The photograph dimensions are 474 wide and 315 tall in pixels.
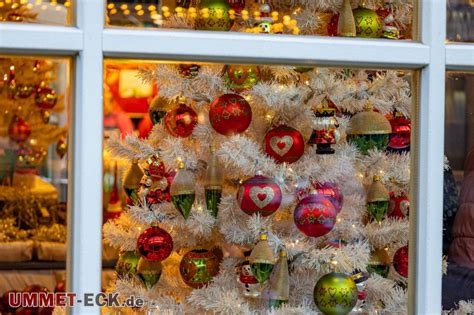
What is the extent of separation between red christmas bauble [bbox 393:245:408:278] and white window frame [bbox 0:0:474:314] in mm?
90

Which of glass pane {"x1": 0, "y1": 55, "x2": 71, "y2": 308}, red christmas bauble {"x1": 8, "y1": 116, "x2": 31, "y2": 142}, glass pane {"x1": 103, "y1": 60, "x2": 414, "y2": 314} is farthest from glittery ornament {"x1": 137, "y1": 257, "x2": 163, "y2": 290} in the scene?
red christmas bauble {"x1": 8, "y1": 116, "x2": 31, "y2": 142}

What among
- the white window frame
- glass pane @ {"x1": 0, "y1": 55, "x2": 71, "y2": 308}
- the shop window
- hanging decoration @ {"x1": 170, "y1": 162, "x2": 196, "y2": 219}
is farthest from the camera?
glass pane @ {"x1": 0, "y1": 55, "x2": 71, "y2": 308}

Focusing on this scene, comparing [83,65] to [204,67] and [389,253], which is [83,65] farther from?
[389,253]

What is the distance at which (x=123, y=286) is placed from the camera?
188 centimetres

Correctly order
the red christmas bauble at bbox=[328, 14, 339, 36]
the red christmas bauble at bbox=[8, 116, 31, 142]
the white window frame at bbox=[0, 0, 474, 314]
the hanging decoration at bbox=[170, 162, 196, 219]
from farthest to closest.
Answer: the red christmas bauble at bbox=[8, 116, 31, 142] < the hanging decoration at bbox=[170, 162, 196, 219] < the red christmas bauble at bbox=[328, 14, 339, 36] < the white window frame at bbox=[0, 0, 474, 314]

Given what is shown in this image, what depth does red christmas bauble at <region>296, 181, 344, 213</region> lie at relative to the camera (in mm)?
1786

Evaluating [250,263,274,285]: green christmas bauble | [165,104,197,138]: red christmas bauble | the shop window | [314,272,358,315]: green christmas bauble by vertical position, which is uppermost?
the shop window

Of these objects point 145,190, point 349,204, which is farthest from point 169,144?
point 349,204

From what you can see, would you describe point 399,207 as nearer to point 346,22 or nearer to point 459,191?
point 459,191

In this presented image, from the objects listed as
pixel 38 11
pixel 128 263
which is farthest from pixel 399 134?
pixel 38 11

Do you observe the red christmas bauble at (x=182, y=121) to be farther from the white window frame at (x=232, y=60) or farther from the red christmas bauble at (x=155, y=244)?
the white window frame at (x=232, y=60)

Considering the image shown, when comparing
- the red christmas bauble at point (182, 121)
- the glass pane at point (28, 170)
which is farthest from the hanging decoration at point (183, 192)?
the glass pane at point (28, 170)

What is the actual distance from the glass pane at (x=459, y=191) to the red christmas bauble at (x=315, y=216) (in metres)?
0.26

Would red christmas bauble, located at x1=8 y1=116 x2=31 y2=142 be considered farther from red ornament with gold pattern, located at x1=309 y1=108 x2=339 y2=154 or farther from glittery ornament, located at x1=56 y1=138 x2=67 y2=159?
red ornament with gold pattern, located at x1=309 y1=108 x2=339 y2=154
